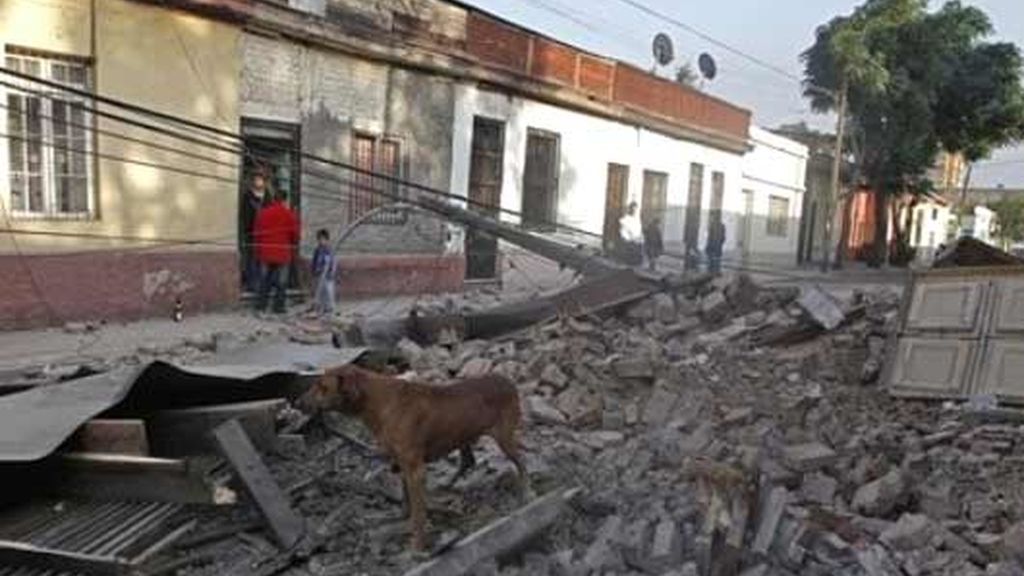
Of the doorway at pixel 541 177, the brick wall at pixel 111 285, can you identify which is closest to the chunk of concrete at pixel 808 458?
the brick wall at pixel 111 285

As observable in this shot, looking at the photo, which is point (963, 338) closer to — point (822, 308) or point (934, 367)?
point (934, 367)

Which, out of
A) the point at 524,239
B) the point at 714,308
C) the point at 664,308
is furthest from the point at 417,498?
the point at 714,308

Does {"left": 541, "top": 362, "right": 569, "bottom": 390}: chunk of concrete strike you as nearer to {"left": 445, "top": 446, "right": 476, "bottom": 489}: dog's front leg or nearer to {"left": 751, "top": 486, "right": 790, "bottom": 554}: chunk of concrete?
{"left": 445, "top": 446, "right": 476, "bottom": 489}: dog's front leg

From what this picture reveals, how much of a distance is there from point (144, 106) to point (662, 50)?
19.6 m

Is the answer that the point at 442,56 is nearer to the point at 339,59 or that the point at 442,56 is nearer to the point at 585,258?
the point at 339,59

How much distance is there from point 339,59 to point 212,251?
3912mm

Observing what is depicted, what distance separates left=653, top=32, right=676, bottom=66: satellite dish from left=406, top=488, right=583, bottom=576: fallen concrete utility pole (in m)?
24.6

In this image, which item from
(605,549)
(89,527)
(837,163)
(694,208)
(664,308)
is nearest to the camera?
(89,527)

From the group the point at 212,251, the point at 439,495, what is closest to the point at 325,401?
the point at 439,495

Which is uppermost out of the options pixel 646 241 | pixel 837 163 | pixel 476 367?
pixel 837 163

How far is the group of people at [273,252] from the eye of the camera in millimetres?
12867

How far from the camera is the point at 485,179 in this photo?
18578 millimetres

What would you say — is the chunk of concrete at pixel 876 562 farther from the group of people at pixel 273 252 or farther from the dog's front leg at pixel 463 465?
the group of people at pixel 273 252

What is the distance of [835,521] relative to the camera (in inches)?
216
